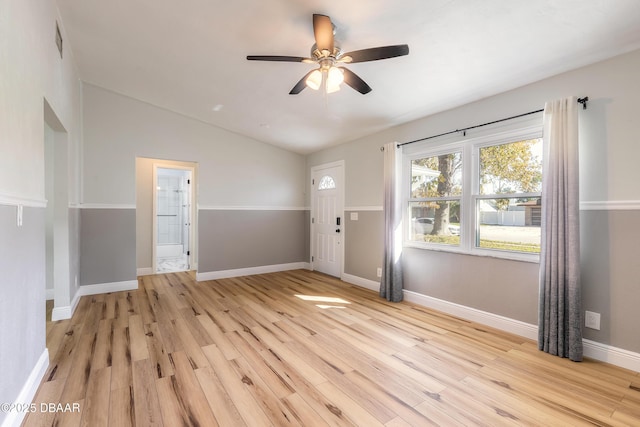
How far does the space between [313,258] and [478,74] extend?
4.21 metres

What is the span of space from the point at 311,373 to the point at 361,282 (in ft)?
8.52

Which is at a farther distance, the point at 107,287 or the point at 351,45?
the point at 107,287

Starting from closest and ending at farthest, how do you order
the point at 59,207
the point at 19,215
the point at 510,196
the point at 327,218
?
1. the point at 19,215
2. the point at 510,196
3. the point at 59,207
4. the point at 327,218

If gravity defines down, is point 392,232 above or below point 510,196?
below

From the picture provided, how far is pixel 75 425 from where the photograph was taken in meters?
1.61

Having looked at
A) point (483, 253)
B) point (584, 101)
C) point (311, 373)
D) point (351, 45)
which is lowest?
point (311, 373)

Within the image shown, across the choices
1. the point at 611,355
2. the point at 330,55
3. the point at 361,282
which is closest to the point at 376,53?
the point at 330,55

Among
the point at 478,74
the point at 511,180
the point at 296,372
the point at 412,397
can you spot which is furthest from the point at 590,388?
the point at 478,74

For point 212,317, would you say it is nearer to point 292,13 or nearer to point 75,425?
point 75,425

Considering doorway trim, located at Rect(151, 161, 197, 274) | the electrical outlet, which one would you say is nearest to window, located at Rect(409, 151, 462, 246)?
the electrical outlet

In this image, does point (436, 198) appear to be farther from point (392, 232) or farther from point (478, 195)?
point (392, 232)

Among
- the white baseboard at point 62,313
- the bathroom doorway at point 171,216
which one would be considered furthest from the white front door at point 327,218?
the white baseboard at point 62,313

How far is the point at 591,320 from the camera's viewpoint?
2.40 meters

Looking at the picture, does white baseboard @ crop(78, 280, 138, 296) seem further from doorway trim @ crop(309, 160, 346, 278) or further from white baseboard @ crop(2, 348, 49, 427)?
doorway trim @ crop(309, 160, 346, 278)
